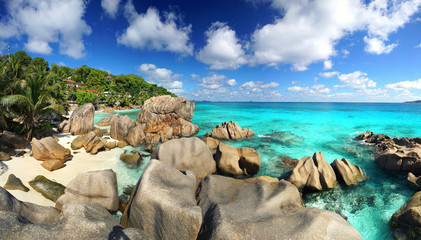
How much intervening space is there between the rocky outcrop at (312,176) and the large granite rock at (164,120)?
15.3 metres

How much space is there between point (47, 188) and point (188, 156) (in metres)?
7.21

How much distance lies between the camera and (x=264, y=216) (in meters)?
5.43

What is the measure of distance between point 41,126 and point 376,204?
102 ft

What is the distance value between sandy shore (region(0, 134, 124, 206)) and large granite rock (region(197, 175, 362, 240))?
782 centimetres

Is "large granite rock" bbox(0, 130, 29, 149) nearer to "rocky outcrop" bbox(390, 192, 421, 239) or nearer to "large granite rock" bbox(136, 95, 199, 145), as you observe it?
"large granite rock" bbox(136, 95, 199, 145)

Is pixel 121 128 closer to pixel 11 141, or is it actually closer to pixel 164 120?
pixel 164 120

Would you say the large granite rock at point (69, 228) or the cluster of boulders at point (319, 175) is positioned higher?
the large granite rock at point (69, 228)

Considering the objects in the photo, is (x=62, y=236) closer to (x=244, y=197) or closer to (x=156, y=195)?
(x=156, y=195)

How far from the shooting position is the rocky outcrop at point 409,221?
22.1 ft

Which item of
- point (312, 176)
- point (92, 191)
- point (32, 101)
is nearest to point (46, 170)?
point (92, 191)

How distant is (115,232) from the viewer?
4699 millimetres

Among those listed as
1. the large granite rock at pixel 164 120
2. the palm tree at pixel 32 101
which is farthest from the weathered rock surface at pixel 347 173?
the palm tree at pixel 32 101

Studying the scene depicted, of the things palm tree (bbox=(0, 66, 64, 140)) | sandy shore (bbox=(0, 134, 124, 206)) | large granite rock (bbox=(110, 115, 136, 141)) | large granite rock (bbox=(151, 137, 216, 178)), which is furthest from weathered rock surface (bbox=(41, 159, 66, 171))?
large granite rock (bbox=(110, 115, 136, 141))

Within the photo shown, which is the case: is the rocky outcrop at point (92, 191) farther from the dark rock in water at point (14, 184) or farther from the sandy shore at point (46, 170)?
the dark rock in water at point (14, 184)
